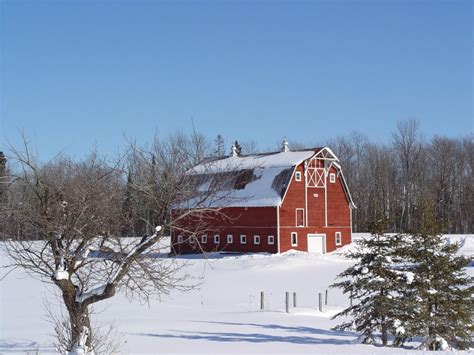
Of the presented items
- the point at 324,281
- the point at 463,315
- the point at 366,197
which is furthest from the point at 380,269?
the point at 366,197

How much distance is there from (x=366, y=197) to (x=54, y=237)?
2893 inches

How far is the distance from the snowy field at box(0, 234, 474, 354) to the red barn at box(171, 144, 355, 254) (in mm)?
9423

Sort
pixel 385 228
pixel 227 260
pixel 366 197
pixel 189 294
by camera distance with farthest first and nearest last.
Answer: pixel 366 197 < pixel 227 260 < pixel 189 294 < pixel 385 228

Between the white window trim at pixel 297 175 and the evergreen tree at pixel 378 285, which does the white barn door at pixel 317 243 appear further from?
the evergreen tree at pixel 378 285

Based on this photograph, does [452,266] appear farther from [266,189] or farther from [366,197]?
[366,197]

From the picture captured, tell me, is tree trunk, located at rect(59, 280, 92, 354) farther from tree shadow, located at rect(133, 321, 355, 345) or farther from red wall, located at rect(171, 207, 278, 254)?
red wall, located at rect(171, 207, 278, 254)

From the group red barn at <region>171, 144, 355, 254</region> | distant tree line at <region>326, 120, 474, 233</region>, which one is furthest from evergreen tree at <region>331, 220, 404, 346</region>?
distant tree line at <region>326, 120, 474, 233</region>

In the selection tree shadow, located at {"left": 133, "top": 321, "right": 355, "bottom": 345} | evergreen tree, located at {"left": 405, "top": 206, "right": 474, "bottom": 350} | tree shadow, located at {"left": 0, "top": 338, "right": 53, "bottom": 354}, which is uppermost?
evergreen tree, located at {"left": 405, "top": 206, "right": 474, "bottom": 350}

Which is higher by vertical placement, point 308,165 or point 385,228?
point 308,165

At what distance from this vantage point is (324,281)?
34375 mm

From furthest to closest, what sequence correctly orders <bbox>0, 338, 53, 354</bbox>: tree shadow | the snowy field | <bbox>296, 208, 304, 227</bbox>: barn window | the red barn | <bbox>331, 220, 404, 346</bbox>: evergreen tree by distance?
<bbox>296, 208, 304, 227</bbox>: barn window → the red barn → <bbox>331, 220, 404, 346</bbox>: evergreen tree → the snowy field → <bbox>0, 338, 53, 354</bbox>: tree shadow

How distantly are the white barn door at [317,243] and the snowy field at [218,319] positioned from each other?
1055 centimetres

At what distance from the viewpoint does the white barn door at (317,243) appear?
50.5 m

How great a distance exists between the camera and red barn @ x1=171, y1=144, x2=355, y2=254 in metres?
48.8
